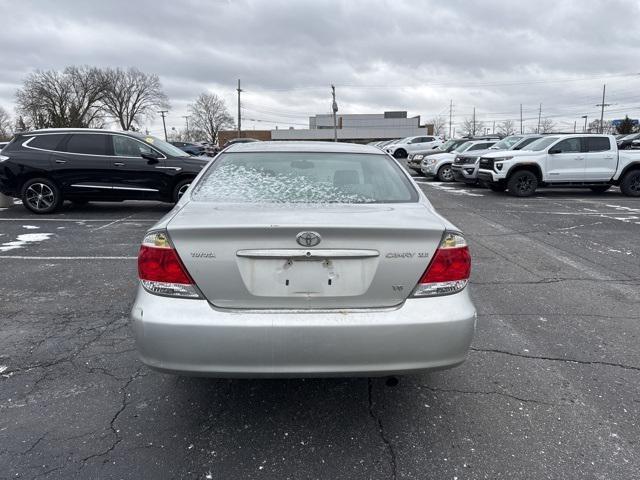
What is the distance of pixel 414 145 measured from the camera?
31.3m

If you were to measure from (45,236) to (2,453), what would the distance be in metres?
6.20

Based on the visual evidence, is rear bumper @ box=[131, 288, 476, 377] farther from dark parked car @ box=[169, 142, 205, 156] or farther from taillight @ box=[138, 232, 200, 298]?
dark parked car @ box=[169, 142, 205, 156]

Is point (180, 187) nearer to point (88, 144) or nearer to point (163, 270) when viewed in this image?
point (88, 144)

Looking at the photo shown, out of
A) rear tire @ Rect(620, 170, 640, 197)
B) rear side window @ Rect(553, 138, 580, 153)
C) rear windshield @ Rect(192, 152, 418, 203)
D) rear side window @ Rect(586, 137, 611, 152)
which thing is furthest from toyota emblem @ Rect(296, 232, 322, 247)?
rear tire @ Rect(620, 170, 640, 197)

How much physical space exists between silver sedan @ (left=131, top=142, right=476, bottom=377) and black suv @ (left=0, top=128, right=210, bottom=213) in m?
7.58

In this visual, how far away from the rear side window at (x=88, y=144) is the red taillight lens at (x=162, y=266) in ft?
27.4

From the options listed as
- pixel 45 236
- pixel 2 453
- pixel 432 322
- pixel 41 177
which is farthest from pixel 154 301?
pixel 41 177

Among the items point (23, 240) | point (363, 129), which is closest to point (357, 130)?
point (363, 129)

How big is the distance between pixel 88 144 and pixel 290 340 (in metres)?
9.20

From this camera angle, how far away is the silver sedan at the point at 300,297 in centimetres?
229

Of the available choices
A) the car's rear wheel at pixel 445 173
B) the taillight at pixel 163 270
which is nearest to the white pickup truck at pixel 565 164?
the car's rear wheel at pixel 445 173

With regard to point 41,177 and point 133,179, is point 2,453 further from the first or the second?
point 41,177

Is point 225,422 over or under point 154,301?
under

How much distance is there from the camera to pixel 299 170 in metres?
3.37
